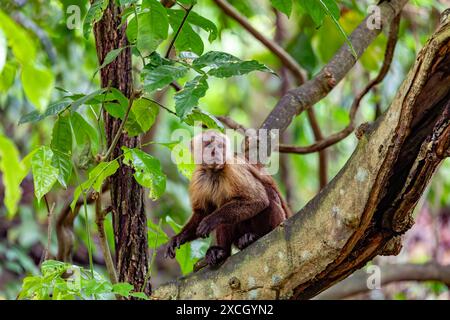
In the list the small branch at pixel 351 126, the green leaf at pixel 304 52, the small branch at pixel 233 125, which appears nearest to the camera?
the small branch at pixel 233 125

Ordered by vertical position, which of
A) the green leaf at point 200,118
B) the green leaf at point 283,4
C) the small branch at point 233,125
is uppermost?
the small branch at point 233,125

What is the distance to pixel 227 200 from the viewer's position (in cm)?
377

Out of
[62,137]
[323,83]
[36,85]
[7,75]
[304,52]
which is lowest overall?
[36,85]

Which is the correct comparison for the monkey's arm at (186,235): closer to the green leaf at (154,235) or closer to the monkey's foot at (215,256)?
the green leaf at (154,235)

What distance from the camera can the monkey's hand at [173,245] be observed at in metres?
3.51

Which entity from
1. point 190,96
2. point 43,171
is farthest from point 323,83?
point 43,171

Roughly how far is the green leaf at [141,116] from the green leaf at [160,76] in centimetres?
45

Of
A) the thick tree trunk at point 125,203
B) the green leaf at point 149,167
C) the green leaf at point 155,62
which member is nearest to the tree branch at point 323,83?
the thick tree trunk at point 125,203

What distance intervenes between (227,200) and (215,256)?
2.24 ft

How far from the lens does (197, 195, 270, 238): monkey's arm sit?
11.3 feet

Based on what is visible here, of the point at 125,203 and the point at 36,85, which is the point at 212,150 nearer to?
the point at 125,203

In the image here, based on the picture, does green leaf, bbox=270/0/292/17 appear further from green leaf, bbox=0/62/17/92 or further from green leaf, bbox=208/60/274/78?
green leaf, bbox=0/62/17/92

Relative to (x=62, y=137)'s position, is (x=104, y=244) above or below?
below
